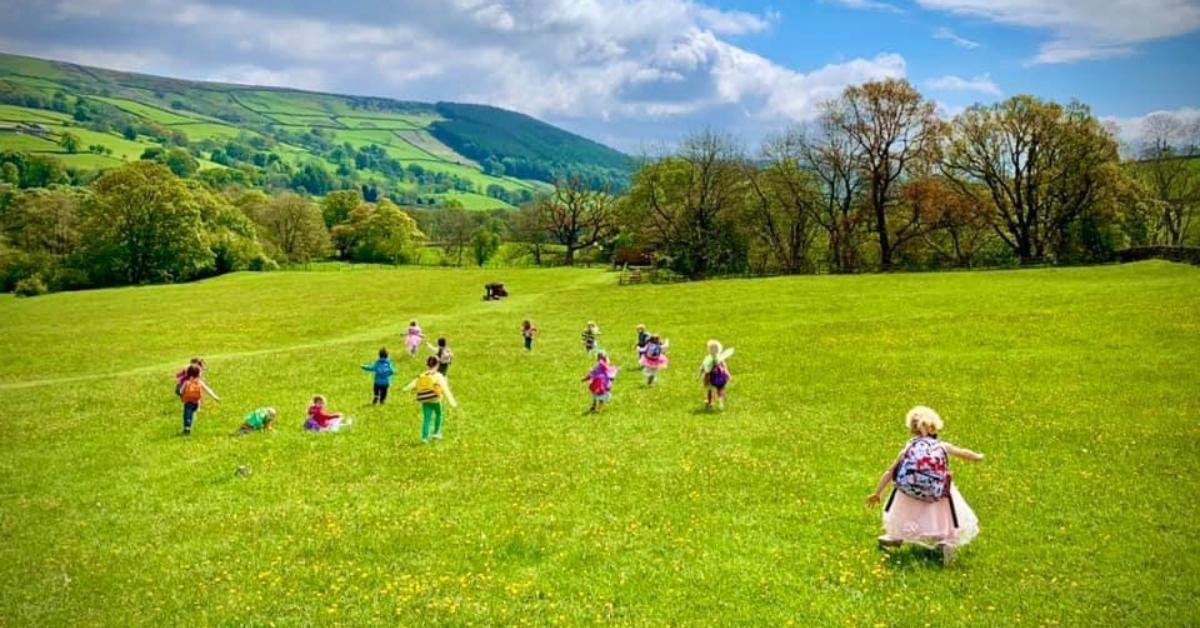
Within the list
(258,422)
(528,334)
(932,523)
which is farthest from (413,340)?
(932,523)

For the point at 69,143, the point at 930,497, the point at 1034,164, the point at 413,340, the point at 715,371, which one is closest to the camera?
the point at 930,497

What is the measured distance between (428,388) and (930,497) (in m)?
14.5

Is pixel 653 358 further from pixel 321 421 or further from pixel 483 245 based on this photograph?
pixel 483 245

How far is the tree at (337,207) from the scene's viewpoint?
513ft

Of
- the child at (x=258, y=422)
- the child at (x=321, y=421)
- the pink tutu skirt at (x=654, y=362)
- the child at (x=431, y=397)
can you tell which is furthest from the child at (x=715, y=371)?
the child at (x=258, y=422)

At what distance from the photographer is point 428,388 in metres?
22.5

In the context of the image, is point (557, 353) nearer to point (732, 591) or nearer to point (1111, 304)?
point (732, 591)

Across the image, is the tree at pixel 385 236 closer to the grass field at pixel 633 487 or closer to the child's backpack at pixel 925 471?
the grass field at pixel 633 487

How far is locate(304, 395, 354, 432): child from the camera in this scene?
25.1 m

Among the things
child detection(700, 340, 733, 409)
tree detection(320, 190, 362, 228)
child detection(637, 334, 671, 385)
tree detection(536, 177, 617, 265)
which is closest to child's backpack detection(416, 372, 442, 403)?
child detection(700, 340, 733, 409)

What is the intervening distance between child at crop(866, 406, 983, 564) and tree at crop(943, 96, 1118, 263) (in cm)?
7600

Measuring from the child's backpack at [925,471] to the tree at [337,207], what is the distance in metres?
154

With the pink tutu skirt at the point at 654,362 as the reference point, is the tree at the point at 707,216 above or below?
above

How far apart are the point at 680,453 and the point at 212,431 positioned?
16594 millimetres
